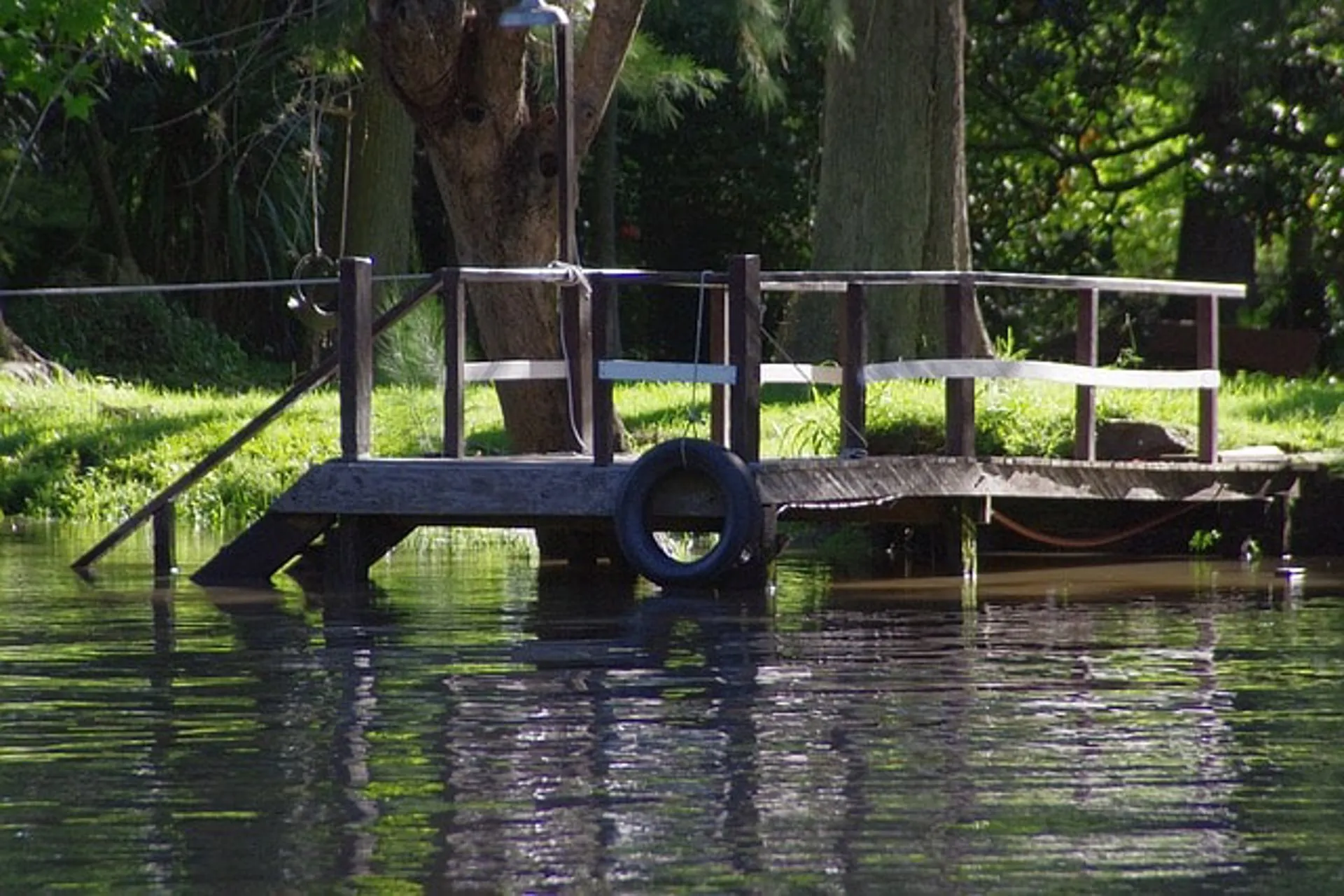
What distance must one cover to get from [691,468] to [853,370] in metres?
1.43

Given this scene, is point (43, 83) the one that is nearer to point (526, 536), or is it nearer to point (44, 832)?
A: point (526, 536)

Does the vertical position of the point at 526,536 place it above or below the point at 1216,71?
below

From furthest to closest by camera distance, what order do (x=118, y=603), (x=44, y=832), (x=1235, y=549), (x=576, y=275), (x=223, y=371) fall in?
1. (x=223, y=371)
2. (x=1235, y=549)
3. (x=576, y=275)
4. (x=118, y=603)
5. (x=44, y=832)

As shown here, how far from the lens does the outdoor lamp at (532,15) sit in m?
16.6

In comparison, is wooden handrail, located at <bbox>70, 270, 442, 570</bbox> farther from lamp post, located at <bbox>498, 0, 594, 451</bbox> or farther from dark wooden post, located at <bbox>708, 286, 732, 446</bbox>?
dark wooden post, located at <bbox>708, 286, 732, 446</bbox>

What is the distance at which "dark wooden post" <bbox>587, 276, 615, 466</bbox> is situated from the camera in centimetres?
1552

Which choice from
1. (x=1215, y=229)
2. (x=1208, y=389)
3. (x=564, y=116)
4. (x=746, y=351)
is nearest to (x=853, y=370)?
(x=746, y=351)

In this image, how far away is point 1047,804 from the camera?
8.37 m

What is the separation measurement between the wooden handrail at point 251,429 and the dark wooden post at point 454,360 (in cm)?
10

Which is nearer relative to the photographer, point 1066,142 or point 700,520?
point 700,520

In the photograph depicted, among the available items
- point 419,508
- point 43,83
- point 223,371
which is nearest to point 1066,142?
point 223,371

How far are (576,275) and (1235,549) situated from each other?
4854 mm

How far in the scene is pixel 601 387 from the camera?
51.0 ft

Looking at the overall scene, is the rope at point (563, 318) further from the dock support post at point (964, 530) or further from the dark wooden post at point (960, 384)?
the dock support post at point (964, 530)
